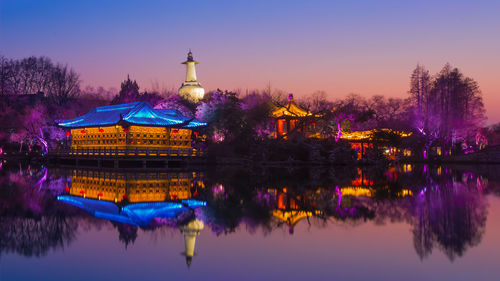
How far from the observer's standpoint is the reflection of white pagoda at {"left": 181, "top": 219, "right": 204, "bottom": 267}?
948 centimetres

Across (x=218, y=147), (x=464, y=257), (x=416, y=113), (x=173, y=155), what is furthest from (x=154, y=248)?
(x=416, y=113)

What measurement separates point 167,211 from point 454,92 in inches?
1880

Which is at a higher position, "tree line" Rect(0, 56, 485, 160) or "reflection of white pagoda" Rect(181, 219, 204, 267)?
"tree line" Rect(0, 56, 485, 160)

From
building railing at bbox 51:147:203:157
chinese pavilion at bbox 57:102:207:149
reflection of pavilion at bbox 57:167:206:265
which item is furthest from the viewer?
chinese pavilion at bbox 57:102:207:149

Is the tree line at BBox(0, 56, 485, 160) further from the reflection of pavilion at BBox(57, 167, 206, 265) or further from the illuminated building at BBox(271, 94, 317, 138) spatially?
the reflection of pavilion at BBox(57, 167, 206, 265)

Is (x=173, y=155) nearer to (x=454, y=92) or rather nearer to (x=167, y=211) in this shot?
(x=167, y=211)

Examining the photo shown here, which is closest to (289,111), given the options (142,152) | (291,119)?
(291,119)

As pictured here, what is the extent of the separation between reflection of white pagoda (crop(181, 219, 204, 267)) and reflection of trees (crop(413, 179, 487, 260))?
4.65 metres

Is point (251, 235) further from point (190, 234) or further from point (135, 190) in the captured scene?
point (135, 190)

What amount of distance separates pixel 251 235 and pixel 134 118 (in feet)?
102

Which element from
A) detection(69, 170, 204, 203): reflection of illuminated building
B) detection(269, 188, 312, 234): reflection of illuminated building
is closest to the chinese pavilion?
detection(69, 170, 204, 203): reflection of illuminated building

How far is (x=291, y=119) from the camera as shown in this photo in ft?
155

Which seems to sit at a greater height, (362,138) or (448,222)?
(362,138)

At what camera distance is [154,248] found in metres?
9.99
